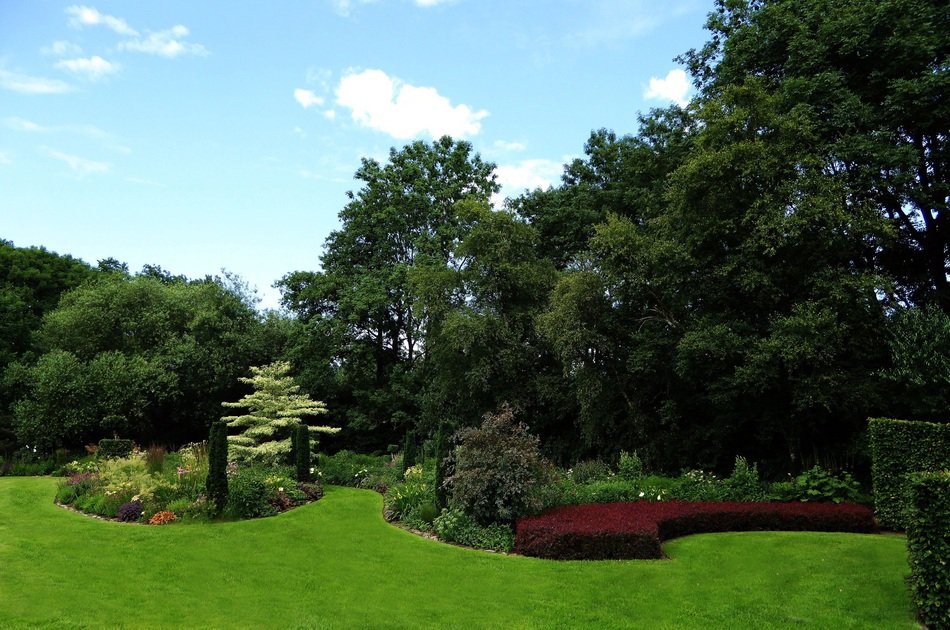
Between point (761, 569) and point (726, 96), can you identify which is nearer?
point (761, 569)

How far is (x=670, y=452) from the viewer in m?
18.0

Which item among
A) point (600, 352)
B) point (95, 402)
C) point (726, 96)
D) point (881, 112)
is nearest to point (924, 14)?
point (881, 112)

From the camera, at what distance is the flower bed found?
33.0 feet

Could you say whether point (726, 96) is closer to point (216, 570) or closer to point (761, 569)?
point (761, 569)

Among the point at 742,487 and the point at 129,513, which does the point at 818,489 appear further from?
the point at 129,513

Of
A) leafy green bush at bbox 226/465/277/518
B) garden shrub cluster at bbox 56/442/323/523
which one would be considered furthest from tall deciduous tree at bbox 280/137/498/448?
leafy green bush at bbox 226/465/277/518

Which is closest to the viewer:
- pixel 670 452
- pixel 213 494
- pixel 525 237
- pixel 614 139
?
pixel 213 494

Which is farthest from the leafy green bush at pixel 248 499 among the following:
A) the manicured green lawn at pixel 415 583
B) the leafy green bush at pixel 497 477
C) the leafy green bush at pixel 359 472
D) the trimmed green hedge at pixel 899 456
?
the trimmed green hedge at pixel 899 456

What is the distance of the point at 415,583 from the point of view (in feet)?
29.3

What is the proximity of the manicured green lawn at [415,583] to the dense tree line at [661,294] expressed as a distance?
5.04 metres

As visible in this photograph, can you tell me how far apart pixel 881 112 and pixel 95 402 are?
29.5 meters

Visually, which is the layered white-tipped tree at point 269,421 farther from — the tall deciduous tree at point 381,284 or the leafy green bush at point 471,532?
the leafy green bush at point 471,532

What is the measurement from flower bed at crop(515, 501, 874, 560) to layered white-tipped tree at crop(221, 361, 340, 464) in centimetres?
1184

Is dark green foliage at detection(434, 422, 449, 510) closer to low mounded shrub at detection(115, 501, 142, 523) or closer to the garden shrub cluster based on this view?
the garden shrub cluster
